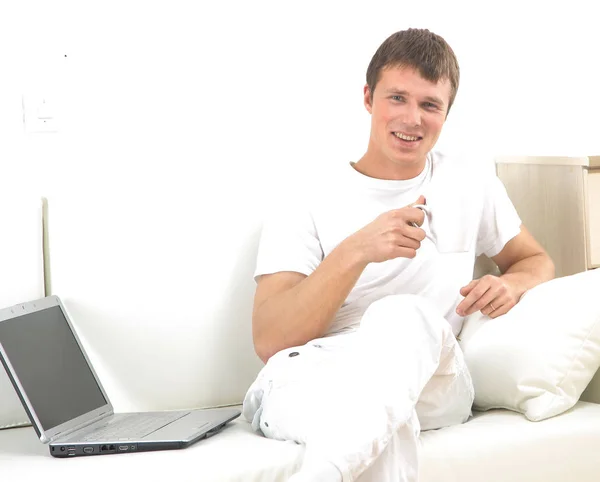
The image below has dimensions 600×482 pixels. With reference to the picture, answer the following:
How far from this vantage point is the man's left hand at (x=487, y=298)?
167cm

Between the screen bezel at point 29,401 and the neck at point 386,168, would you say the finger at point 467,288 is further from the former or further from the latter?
the screen bezel at point 29,401

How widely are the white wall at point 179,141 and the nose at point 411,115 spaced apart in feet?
0.96

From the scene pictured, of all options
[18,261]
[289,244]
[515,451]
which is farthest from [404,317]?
[18,261]

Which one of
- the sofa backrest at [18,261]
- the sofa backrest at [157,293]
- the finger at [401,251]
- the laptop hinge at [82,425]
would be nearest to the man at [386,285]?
the finger at [401,251]

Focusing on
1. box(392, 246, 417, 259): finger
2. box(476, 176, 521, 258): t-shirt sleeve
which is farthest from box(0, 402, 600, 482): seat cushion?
box(476, 176, 521, 258): t-shirt sleeve

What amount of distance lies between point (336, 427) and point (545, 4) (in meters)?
1.64

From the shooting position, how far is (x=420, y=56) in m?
1.78

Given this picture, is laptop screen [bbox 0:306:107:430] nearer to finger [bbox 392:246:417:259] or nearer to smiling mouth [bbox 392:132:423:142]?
finger [bbox 392:246:417:259]

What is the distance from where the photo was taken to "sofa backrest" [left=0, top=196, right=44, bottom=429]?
1623 millimetres

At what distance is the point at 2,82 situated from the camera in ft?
5.92

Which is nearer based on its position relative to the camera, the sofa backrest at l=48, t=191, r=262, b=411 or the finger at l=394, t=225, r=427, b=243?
the finger at l=394, t=225, r=427, b=243

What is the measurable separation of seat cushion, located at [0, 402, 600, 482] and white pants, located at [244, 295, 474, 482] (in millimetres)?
54

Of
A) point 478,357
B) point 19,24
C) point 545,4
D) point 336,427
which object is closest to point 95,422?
point 336,427

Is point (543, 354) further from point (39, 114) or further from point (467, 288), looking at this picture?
point (39, 114)
